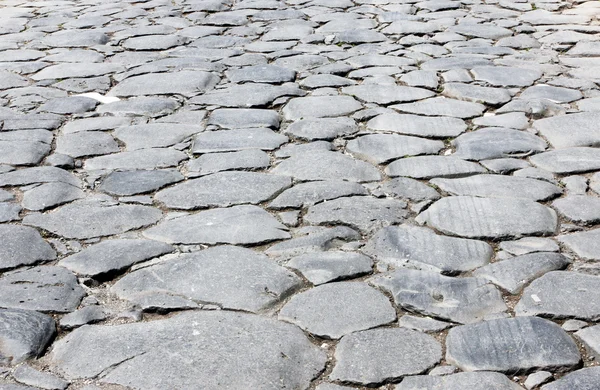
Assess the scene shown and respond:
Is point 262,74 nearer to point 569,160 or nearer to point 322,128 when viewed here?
point 322,128

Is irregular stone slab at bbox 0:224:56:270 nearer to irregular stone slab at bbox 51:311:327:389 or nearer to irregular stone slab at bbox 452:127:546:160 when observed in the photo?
irregular stone slab at bbox 51:311:327:389

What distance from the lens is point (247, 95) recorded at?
4.81 meters

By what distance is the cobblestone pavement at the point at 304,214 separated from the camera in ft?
7.89

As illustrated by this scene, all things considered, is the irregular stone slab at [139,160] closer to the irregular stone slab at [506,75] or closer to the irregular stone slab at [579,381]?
the irregular stone slab at [506,75]

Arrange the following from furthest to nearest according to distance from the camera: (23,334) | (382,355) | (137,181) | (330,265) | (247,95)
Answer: (247,95), (137,181), (330,265), (23,334), (382,355)

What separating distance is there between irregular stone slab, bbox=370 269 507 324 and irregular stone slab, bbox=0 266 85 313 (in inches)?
39.5

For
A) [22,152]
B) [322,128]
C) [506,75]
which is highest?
[22,152]

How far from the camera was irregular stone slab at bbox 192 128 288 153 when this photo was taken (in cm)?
404

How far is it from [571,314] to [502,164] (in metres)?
1.29

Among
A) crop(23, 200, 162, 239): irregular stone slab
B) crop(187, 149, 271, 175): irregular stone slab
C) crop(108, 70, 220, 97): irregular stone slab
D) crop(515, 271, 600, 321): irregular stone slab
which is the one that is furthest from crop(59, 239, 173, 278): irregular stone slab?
crop(108, 70, 220, 97): irregular stone slab

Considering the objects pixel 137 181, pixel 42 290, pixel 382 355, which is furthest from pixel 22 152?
pixel 382 355

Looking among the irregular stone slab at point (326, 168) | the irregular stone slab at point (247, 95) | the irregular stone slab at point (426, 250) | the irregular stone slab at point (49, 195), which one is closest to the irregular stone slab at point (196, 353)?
the irregular stone slab at point (426, 250)

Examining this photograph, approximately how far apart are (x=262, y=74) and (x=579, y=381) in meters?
3.39

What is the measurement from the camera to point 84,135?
14.1 ft
